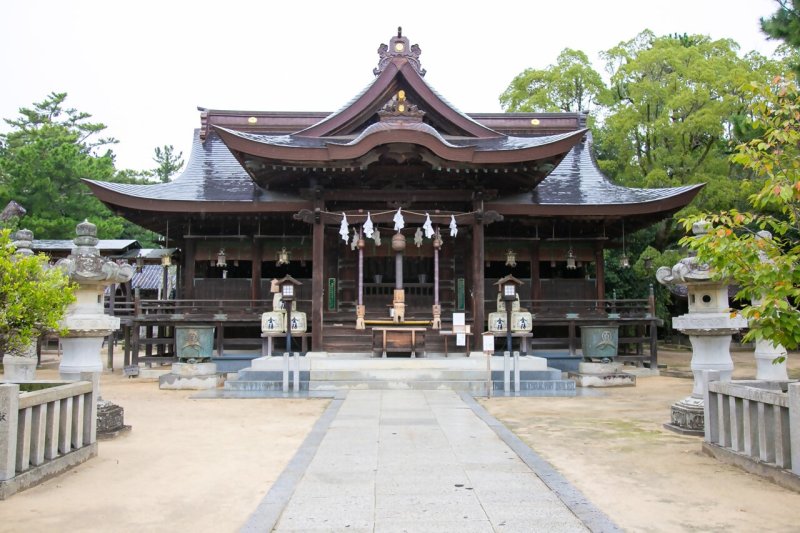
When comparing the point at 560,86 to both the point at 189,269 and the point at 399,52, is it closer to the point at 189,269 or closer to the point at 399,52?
the point at 399,52

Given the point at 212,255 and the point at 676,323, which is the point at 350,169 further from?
the point at 676,323

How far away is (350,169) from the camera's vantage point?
15.5m

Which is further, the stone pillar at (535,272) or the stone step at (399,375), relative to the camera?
the stone pillar at (535,272)

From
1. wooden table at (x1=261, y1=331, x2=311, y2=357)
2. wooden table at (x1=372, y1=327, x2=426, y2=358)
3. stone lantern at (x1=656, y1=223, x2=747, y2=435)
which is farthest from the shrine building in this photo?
stone lantern at (x1=656, y1=223, x2=747, y2=435)

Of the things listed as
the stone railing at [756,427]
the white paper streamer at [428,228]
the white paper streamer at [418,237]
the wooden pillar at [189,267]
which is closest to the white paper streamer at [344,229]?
the white paper streamer at [428,228]

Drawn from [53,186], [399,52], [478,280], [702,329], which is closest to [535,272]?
[478,280]

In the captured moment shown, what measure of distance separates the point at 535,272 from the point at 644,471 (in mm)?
12632

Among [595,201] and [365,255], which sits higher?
[595,201]

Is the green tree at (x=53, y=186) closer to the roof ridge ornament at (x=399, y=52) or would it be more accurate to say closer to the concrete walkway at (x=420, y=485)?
the roof ridge ornament at (x=399, y=52)

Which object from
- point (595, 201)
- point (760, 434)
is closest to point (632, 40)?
point (595, 201)

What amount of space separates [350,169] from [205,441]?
8762 millimetres

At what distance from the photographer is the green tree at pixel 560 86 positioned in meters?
32.8

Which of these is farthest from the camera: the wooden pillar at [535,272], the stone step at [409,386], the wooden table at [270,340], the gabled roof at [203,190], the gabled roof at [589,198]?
the wooden pillar at [535,272]

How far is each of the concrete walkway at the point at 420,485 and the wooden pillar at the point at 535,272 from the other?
1005 cm
